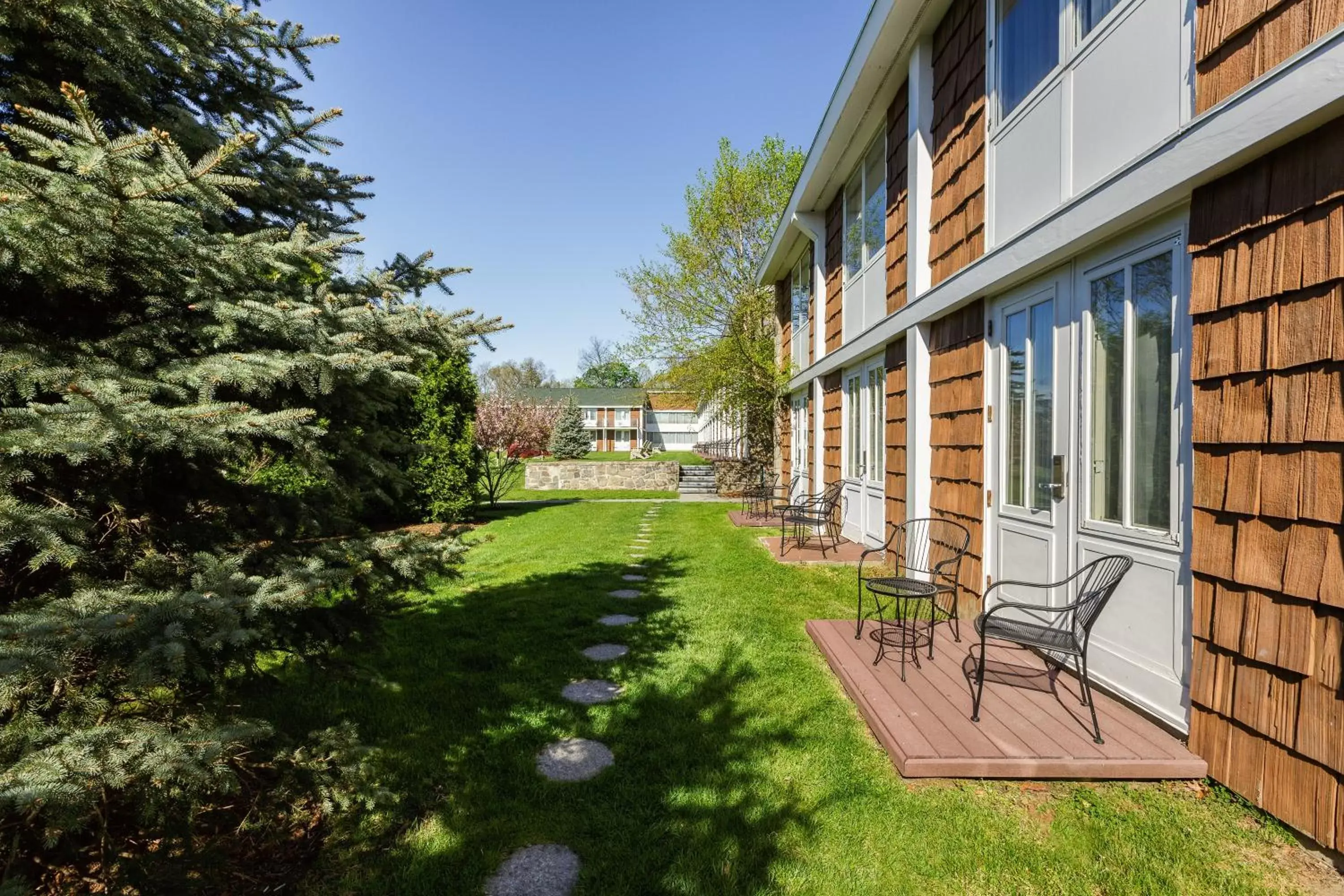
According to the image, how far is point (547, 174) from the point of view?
11898 millimetres

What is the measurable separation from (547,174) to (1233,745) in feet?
41.3

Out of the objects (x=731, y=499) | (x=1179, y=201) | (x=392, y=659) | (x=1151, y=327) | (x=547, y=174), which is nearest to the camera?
(x=1179, y=201)

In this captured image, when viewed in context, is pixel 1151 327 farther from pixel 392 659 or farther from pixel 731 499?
pixel 731 499

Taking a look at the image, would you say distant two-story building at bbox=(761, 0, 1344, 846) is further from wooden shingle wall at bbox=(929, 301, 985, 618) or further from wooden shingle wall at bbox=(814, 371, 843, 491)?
wooden shingle wall at bbox=(814, 371, 843, 491)

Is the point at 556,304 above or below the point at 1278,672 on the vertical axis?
above

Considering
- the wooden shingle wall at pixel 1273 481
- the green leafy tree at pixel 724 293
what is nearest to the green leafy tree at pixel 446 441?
the green leafy tree at pixel 724 293

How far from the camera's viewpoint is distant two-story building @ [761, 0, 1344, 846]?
2.17 m

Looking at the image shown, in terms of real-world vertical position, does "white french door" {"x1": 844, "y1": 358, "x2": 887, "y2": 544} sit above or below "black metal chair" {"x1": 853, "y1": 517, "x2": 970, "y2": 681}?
above

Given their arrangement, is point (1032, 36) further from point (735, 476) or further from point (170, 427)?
point (735, 476)

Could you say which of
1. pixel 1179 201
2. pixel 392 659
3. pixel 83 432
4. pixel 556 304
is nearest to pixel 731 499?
pixel 392 659

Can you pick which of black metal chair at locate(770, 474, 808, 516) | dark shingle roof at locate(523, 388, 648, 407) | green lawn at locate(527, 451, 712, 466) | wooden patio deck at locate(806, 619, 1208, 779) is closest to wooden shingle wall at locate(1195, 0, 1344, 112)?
wooden patio deck at locate(806, 619, 1208, 779)

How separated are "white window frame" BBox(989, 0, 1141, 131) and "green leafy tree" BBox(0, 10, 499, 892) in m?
3.87

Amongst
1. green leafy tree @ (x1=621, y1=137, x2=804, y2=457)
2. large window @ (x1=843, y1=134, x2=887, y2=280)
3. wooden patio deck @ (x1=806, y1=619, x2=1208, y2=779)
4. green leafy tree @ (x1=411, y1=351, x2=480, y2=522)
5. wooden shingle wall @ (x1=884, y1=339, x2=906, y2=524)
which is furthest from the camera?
green leafy tree @ (x1=621, y1=137, x2=804, y2=457)

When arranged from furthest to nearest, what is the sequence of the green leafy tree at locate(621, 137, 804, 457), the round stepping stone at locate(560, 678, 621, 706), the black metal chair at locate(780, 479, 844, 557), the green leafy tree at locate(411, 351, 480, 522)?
1. the green leafy tree at locate(621, 137, 804, 457)
2. the green leafy tree at locate(411, 351, 480, 522)
3. the black metal chair at locate(780, 479, 844, 557)
4. the round stepping stone at locate(560, 678, 621, 706)
